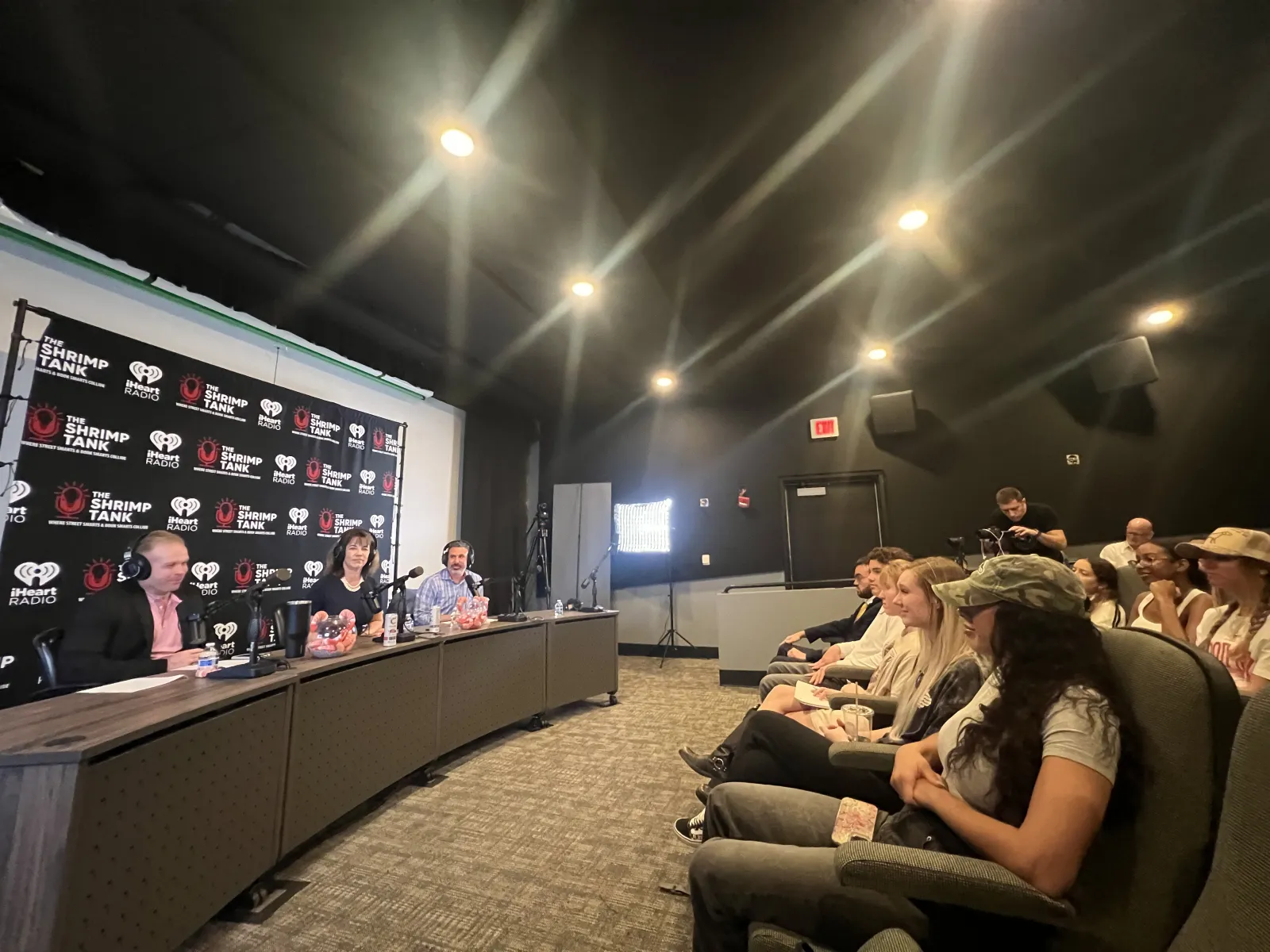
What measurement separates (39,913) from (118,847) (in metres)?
0.15

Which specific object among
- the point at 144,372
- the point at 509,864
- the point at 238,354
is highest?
the point at 238,354

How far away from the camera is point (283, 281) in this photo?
3365mm

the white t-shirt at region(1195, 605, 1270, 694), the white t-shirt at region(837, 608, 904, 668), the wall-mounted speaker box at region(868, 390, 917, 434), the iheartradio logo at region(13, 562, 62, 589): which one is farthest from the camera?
the wall-mounted speaker box at region(868, 390, 917, 434)

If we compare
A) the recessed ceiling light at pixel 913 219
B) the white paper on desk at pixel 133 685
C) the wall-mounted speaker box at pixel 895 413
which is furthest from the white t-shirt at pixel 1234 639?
the white paper on desk at pixel 133 685

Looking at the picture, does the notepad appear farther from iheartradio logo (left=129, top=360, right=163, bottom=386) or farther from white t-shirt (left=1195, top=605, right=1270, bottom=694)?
iheartradio logo (left=129, top=360, right=163, bottom=386)

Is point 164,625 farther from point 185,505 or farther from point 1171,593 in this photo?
point 1171,593

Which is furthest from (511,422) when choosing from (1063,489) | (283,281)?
(1063,489)

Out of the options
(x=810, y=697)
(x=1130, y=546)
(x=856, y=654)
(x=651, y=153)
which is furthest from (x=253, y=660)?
(x=1130, y=546)

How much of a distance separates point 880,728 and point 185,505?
398 cm

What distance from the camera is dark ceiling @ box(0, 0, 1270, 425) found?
6.24 feet

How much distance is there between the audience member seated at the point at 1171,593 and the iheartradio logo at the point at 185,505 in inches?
211

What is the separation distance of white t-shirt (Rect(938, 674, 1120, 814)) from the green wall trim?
4383 mm

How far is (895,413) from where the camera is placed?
219 inches

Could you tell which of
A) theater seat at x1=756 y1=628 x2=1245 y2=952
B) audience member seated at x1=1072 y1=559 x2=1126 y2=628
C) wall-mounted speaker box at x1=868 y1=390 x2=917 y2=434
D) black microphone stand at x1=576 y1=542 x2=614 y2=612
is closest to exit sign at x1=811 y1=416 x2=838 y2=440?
wall-mounted speaker box at x1=868 y1=390 x2=917 y2=434
